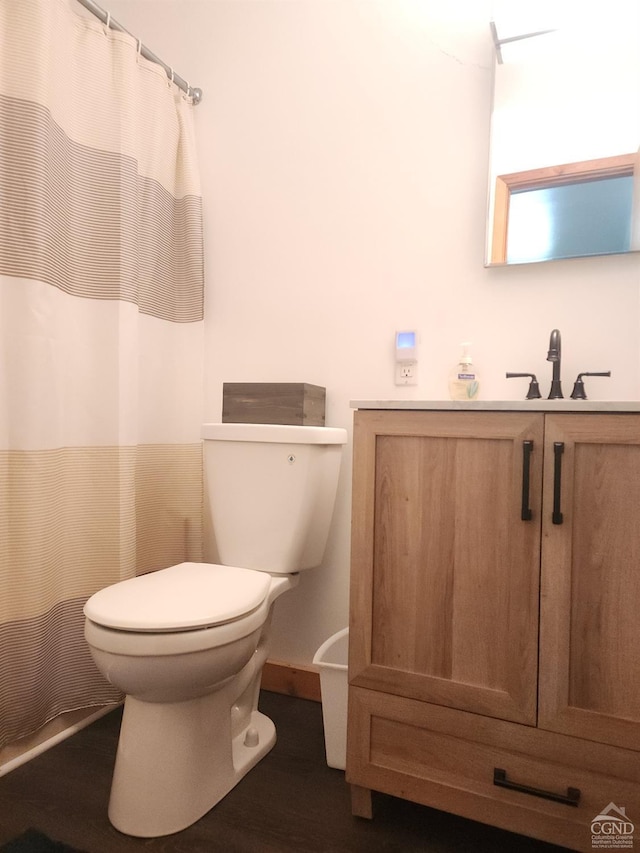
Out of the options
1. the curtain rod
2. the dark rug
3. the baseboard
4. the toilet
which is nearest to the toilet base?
the toilet

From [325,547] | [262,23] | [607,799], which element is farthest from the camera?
[262,23]

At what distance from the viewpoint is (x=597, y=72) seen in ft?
4.73

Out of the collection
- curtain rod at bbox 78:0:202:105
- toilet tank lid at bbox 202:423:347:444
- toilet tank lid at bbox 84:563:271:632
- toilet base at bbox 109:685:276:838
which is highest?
curtain rod at bbox 78:0:202:105

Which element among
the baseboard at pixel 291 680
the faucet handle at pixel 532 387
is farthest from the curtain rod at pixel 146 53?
the baseboard at pixel 291 680

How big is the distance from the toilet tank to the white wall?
21cm

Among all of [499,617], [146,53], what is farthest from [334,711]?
[146,53]

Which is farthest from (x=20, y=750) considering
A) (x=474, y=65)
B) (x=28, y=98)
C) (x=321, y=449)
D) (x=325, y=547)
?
(x=474, y=65)

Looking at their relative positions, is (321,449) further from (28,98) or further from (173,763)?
(28,98)

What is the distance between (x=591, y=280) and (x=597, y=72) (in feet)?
1.76

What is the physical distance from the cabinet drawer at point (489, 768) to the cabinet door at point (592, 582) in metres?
0.05

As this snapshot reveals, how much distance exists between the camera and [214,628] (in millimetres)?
1100

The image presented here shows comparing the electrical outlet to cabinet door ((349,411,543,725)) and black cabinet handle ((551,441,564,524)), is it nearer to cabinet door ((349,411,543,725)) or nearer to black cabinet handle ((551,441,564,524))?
cabinet door ((349,411,543,725))

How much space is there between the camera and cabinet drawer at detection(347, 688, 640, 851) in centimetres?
99

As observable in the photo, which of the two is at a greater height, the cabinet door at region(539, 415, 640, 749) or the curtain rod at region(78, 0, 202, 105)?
the curtain rod at region(78, 0, 202, 105)
